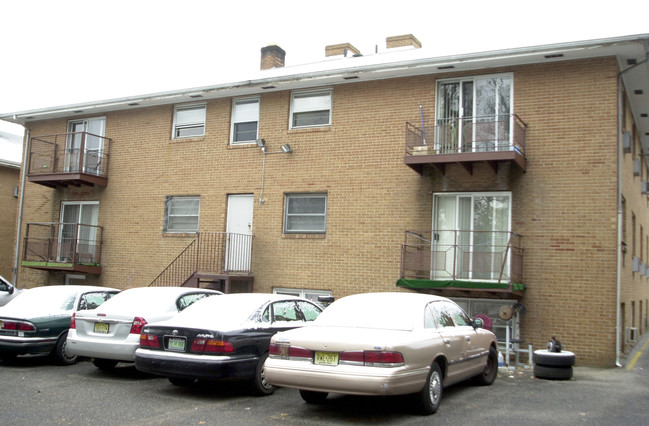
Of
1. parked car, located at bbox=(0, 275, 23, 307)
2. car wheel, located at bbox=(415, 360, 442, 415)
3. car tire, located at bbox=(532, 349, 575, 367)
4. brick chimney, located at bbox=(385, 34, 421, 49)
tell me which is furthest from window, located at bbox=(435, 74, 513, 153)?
parked car, located at bbox=(0, 275, 23, 307)

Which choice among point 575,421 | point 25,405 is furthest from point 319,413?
point 25,405

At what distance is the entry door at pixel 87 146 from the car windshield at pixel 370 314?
1264cm

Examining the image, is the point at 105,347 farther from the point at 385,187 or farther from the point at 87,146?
the point at 87,146

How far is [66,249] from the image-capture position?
18797mm

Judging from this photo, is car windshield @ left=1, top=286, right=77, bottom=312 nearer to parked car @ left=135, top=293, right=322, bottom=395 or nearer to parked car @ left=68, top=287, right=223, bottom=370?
parked car @ left=68, top=287, right=223, bottom=370

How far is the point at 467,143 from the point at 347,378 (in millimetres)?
8008

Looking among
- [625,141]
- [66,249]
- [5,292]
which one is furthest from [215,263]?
[625,141]

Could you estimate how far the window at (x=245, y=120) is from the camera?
17.1 metres

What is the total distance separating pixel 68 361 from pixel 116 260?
778cm

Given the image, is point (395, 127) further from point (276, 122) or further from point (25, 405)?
point (25, 405)

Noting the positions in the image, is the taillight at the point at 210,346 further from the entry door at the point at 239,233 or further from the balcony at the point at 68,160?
the balcony at the point at 68,160

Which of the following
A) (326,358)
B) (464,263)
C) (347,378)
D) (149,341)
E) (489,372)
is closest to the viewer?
(347,378)

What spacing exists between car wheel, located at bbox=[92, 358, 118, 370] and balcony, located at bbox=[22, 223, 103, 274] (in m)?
7.98

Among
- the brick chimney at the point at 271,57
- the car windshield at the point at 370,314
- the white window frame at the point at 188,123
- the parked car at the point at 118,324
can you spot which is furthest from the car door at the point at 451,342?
the brick chimney at the point at 271,57
